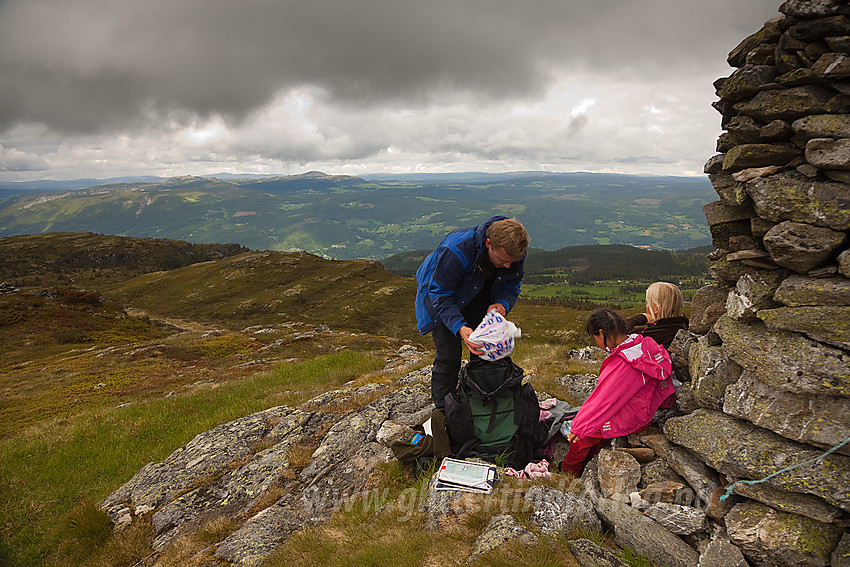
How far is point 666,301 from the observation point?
8.30 metres

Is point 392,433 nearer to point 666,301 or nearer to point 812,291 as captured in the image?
point 666,301

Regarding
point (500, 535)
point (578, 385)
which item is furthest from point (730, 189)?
point (578, 385)

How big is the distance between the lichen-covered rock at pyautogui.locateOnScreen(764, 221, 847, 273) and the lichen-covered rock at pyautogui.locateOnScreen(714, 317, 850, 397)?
0.92 m

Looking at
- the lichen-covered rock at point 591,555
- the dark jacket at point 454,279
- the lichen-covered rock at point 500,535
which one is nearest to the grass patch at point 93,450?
the lichen-covered rock at point 500,535

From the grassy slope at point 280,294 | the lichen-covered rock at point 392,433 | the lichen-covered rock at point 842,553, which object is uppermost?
the lichen-covered rock at point 842,553

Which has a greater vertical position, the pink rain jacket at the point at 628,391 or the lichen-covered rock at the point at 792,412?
the lichen-covered rock at the point at 792,412

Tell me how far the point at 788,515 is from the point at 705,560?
1119 mm

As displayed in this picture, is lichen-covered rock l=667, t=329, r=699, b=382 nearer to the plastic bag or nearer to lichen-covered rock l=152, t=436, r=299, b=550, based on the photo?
the plastic bag

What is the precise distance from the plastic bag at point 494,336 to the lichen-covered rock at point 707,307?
325 cm

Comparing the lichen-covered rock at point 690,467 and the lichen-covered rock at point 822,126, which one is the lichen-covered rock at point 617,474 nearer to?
the lichen-covered rock at point 690,467

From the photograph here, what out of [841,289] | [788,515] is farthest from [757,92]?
[788,515]

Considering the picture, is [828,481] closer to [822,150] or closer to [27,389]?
[822,150]

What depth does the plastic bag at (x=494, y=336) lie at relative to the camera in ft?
23.1

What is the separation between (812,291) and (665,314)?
12.1 feet
